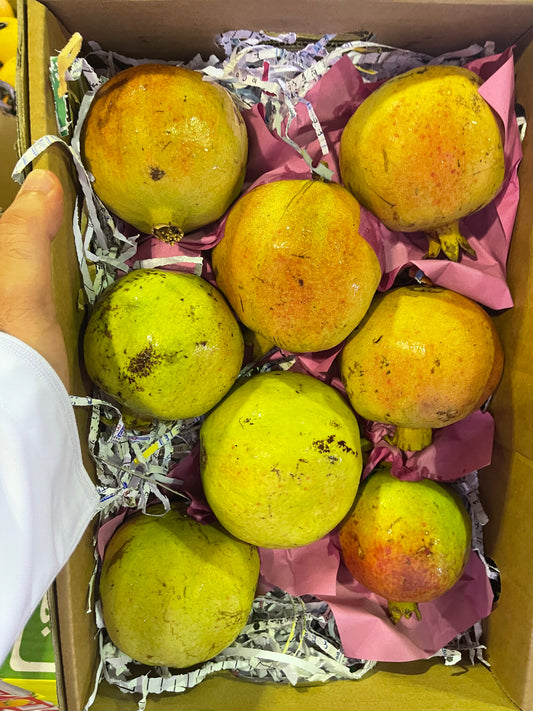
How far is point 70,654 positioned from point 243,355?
0.60m

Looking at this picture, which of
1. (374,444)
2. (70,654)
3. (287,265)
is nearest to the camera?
(287,265)

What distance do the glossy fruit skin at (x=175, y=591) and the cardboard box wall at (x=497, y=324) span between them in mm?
85

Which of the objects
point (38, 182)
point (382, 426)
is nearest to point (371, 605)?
point (382, 426)

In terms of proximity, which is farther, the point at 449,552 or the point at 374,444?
the point at 374,444

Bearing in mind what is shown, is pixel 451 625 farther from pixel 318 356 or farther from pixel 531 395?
pixel 318 356

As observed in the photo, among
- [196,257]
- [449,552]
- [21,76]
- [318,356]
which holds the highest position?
[21,76]

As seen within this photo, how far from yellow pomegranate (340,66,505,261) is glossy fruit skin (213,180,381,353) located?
0.07 metres

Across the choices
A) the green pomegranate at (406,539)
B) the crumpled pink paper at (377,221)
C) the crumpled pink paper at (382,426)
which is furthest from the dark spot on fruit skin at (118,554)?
the crumpled pink paper at (377,221)

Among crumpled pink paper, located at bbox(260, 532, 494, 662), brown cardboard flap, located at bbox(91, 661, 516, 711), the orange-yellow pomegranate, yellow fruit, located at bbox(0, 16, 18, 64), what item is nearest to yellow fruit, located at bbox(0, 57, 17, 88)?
yellow fruit, located at bbox(0, 16, 18, 64)

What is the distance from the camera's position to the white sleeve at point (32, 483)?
0.60 m

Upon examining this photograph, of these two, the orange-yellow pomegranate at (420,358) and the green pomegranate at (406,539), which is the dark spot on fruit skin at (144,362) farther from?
the green pomegranate at (406,539)

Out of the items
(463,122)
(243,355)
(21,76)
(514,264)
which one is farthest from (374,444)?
(21,76)

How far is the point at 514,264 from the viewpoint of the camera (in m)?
0.98

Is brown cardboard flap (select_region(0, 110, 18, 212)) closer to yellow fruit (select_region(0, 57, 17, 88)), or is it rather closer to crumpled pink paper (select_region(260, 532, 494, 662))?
yellow fruit (select_region(0, 57, 17, 88))
